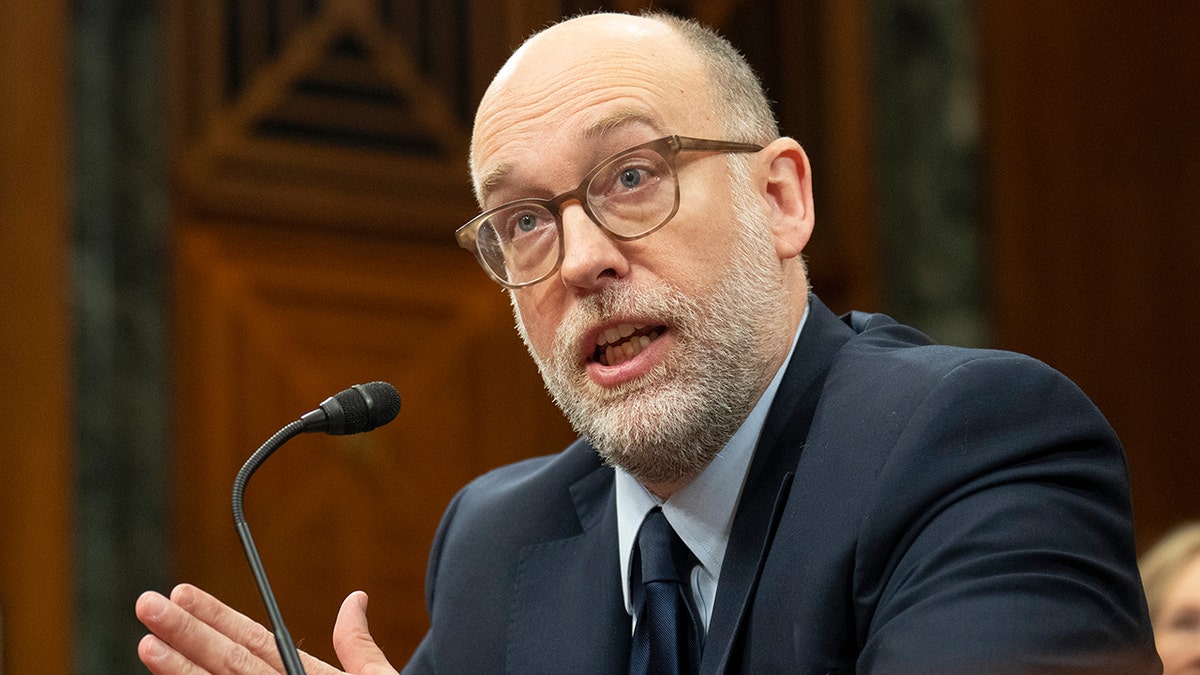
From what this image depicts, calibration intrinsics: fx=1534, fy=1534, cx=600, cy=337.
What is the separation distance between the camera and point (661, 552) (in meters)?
2.13

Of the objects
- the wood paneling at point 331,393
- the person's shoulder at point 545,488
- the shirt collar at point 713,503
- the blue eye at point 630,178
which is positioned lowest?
the wood paneling at point 331,393

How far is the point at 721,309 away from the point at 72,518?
8.32 ft

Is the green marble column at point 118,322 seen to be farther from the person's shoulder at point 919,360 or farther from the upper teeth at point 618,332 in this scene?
the person's shoulder at point 919,360

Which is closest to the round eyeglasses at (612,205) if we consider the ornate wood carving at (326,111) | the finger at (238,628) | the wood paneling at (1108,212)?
the finger at (238,628)

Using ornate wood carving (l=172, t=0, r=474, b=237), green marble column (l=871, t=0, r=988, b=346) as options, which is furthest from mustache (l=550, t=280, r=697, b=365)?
green marble column (l=871, t=0, r=988, b=346)

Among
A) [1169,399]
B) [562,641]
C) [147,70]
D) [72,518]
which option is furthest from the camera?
[1169,399]

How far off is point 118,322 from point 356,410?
2.63m

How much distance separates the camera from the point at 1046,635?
160 centimetres

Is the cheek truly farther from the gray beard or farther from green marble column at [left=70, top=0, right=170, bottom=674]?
green marble column at [left=70, top=0, right=170, bottom=674]

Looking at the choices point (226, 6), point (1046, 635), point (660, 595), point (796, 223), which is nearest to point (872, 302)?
point (226, 6)

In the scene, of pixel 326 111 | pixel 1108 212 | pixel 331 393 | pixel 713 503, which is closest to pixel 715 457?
pixel 713 503

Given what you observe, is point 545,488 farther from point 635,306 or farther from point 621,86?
point 621,86

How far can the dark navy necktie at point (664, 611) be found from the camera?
2.05m

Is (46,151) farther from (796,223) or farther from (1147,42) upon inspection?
(1147,42)
